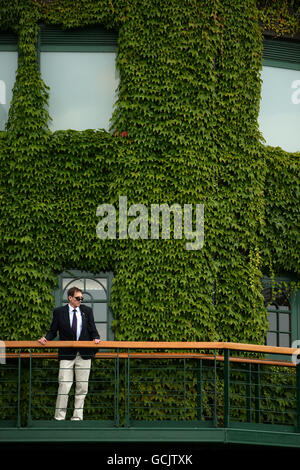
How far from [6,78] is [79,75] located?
4.57 ft

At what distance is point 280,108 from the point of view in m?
15.9

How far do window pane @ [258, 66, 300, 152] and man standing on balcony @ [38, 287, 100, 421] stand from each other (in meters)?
5.79

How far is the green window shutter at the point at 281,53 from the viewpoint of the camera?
51.9ft

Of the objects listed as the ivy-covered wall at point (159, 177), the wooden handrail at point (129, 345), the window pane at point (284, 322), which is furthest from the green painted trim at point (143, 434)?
the window pane at point (284, 322)

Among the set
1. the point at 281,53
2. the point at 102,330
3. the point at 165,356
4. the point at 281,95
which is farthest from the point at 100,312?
the point at 281,53

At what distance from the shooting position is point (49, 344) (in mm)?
11367

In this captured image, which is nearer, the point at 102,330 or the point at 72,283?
the point at 102,330

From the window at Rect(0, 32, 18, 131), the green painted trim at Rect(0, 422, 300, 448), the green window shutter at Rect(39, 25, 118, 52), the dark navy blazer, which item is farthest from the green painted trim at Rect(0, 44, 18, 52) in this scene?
the green painted trim at Rect(0, 422, 300, 448)

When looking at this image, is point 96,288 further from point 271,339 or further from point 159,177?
point 271,339

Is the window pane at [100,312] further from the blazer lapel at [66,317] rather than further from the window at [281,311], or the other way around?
the window at [281,311]

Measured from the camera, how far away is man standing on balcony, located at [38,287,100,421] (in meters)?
11.8

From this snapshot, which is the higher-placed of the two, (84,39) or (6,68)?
(84,39)

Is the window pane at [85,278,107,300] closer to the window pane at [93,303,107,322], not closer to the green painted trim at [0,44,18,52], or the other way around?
the window pane at [93,303,107,322]

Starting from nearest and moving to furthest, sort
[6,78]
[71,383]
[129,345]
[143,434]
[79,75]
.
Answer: [143,434], [129,345], [71,383], [6,78], [79,75]
